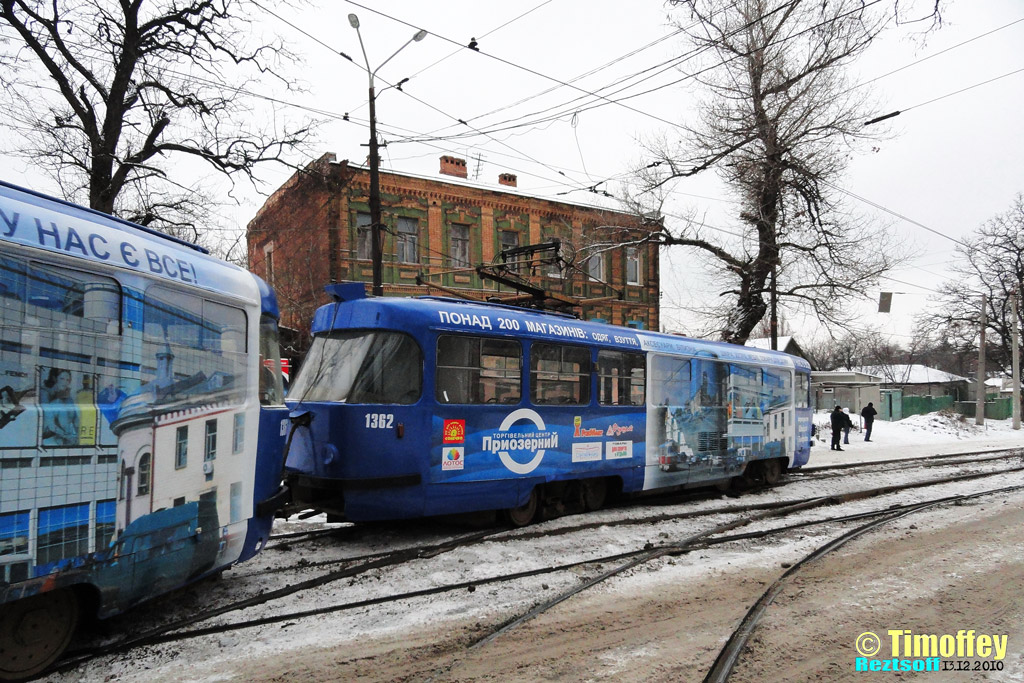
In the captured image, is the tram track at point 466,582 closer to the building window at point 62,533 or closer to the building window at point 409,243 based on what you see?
the building window at point 62,533

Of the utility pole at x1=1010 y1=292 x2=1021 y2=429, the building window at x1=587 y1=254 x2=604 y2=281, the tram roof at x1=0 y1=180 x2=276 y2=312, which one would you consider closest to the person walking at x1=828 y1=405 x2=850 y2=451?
the building window at x1=587 y1=254 x2=604 y2=281

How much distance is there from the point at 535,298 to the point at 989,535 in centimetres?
662

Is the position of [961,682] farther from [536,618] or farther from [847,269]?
[847,269]

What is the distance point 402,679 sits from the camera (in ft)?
14.4

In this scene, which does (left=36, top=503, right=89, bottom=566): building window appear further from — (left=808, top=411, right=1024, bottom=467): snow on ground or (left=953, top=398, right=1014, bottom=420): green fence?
(left=953, top=398, right=1014, bottom=420): green fence

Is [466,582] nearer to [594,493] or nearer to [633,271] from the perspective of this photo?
[594,493]

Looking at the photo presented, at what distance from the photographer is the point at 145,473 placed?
Answer: 15.2ft

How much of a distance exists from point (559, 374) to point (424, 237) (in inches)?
703

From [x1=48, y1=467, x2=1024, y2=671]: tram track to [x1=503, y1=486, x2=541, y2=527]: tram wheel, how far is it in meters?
0.36

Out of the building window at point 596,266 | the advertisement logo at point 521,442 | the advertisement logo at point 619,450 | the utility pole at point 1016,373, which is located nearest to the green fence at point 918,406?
the utility pole at point 1016,373

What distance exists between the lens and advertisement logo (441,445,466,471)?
8070 mm

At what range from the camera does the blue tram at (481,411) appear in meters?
7.68

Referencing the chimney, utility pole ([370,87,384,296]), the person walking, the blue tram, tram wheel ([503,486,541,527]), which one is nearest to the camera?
the blue tram

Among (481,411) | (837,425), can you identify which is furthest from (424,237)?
(481,411)
